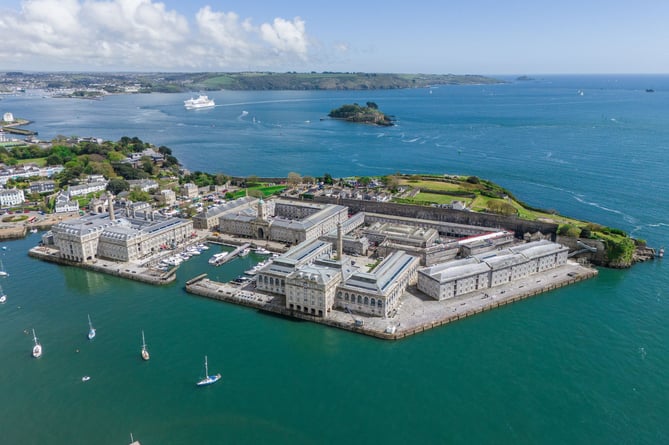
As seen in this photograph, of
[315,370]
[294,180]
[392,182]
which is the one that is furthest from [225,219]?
[315,370]

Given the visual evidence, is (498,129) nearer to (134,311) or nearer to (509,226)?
(509,226)

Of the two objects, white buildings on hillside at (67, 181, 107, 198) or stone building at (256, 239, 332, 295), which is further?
white buildings on hillside at (67, 181, 107, 198)

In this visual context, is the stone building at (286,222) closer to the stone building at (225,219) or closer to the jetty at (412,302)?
the stone building at (225,219)

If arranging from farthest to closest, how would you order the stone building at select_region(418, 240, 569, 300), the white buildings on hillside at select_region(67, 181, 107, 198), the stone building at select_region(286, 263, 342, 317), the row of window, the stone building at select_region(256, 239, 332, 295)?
the white buildings on hillside at select_region(67, 181, 107, 198), the stone building at select_region(256, 239, 332, 295), the stone building at select_region(418, 240, 569, 300), the stone building at select_region(286, 263, 342, 317), the row of window

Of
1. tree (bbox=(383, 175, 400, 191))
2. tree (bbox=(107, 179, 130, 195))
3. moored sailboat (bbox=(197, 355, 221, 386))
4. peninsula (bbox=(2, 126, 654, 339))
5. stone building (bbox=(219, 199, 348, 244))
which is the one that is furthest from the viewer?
tree (bbox=(107, 179, 130, 195))

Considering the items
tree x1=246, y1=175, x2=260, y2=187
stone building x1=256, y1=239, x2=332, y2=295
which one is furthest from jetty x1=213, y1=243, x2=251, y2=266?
tree x1=246, y1=175, x2=260, y2=187

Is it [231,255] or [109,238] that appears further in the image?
[231,255]

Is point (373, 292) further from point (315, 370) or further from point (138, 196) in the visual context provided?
point (138, 196)

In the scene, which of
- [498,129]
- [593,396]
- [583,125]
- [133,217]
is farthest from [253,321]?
[583,125]

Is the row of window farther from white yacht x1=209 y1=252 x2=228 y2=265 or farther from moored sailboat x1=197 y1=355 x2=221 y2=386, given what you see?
white yacht x1=209 y1=252 x2=228 y2=265
